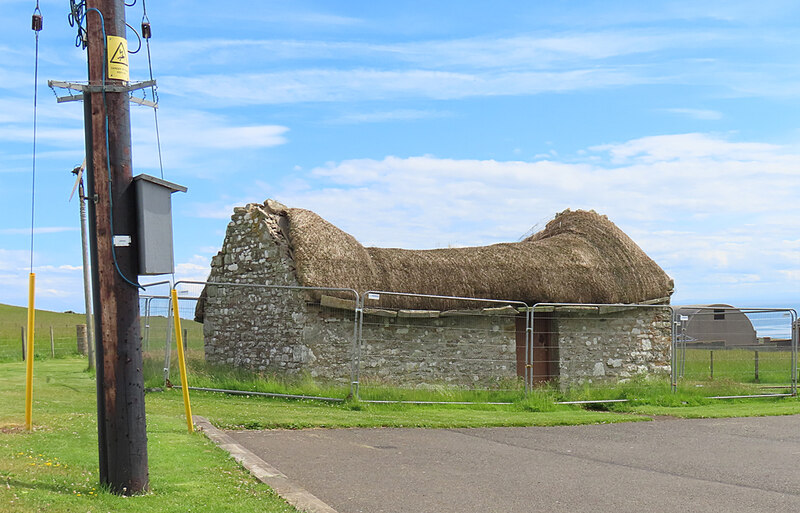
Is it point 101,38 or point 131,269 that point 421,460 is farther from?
point 101,38

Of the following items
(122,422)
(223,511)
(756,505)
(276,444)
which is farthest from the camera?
(276,444)

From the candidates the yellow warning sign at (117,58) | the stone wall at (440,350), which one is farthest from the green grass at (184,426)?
the yellow warning sign at (117,58)

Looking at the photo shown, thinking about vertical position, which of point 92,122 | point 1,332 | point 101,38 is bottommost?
point 1,332

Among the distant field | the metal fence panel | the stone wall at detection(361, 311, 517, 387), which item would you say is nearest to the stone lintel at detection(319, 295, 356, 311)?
the metal fence panel

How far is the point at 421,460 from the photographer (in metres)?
8.81

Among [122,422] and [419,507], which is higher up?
[122,422]

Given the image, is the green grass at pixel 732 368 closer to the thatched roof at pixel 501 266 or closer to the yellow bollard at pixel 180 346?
the thatched roof at pixel 501 266

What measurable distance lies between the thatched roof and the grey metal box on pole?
28.7 feet

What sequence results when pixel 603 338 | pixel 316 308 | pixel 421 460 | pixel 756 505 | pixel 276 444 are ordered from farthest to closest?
pixel 603 338
pixel 316 308
pixel 276 444
pixel 421 460
pixel 756 505

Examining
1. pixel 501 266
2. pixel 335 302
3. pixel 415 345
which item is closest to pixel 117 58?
pixel 335 302

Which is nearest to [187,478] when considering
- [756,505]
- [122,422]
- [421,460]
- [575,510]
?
[122,422]

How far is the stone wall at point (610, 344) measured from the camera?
1836cm

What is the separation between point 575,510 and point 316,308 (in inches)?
376

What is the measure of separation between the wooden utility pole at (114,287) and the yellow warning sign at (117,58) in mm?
63
